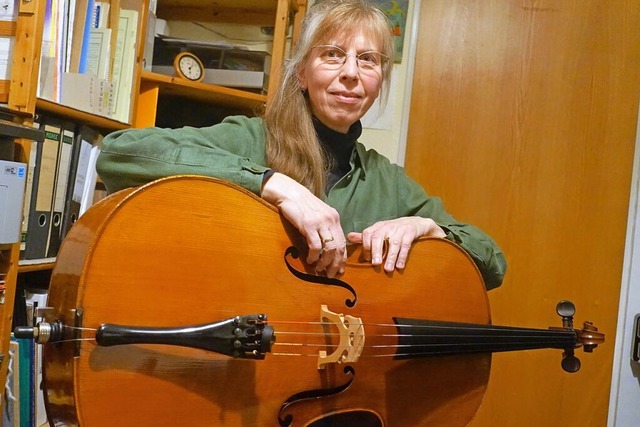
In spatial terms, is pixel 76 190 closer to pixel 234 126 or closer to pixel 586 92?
pixel 234 126

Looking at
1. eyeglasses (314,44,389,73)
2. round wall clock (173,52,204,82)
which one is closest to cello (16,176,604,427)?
eyeglasses (314,44,389,73)

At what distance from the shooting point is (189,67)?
71.6 inches

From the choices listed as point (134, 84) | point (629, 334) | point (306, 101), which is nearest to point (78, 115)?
point (134, 84)

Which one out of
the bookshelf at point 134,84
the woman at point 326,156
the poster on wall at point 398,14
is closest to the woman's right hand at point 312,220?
the woman at point 326,156

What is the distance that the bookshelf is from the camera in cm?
120

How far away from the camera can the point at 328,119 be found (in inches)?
47.0

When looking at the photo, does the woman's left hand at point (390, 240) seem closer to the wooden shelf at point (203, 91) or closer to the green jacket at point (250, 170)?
the green jacket at point (250, 170)

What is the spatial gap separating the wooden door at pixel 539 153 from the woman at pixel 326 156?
A: 0.69 metres

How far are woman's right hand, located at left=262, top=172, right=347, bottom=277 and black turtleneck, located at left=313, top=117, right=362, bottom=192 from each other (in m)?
0.29

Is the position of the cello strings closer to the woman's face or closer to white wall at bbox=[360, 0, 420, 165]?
the woman's face

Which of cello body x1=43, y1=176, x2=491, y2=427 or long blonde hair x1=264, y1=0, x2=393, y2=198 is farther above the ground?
long blonde hair x1=264, y1=0, x2=393, y2=198

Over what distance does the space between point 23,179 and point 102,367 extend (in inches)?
27.8

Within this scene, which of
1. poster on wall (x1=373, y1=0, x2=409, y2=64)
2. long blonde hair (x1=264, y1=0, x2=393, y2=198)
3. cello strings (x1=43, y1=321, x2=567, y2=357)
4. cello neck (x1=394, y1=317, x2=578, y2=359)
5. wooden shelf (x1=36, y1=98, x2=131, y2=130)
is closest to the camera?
cello strings (x1=43, y1=321, x2=567, y2=357)

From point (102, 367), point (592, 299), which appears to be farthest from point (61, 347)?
point (592, 299)
